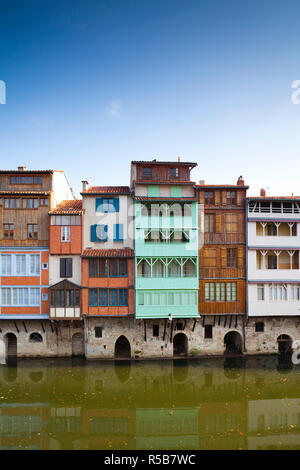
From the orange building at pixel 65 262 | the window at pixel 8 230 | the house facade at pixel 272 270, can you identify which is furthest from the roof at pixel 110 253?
the house facade at pixel 272 270

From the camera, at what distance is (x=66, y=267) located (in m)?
28.6

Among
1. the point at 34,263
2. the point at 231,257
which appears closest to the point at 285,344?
the point at 231,257

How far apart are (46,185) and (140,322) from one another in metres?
15.2

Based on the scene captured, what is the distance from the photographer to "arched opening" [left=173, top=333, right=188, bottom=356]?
99.1 feet

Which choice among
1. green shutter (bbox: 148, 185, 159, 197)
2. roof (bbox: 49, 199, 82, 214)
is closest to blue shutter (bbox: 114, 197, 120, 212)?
green shutter (bbox: 148, 185, 159, 197)

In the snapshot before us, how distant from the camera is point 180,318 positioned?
29.2 meters

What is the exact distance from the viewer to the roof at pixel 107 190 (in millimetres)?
29056

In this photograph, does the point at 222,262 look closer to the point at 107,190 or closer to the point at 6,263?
the point at 107,190

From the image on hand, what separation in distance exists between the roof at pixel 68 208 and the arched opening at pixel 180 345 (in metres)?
15.5

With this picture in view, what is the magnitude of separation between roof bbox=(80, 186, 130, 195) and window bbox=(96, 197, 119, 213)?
711 mm

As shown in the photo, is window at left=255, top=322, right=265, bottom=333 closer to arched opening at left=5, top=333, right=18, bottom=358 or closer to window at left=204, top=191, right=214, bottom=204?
window at left=204, top=191, right=214, bottom=204

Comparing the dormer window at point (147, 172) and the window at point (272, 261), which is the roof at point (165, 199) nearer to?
the dormer window at point (147, 172)

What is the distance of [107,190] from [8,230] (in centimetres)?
957
